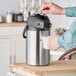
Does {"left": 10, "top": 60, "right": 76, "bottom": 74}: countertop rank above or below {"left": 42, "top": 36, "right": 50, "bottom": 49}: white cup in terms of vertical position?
below

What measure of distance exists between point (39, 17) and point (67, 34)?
7.9 inches

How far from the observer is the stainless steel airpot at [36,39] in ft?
5.97

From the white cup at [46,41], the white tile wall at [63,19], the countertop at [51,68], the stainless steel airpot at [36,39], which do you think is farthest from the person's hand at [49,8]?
the white tile wall at [63,19]

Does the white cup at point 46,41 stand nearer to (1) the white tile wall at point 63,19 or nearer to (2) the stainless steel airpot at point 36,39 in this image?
(2) the stainless steel airpot at point 36,39

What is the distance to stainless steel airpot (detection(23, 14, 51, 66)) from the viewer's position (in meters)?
1.82

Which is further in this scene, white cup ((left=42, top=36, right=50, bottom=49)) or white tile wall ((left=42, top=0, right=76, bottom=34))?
white tile wall ((left=42, top=0, right=76, bottom=34))

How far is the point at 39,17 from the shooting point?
1.84 meters

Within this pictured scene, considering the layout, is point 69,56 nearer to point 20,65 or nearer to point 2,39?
point 20,65

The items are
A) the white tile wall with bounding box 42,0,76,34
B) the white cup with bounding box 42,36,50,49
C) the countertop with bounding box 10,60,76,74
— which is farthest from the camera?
the white tile wall with bounding box 42,0,76,34

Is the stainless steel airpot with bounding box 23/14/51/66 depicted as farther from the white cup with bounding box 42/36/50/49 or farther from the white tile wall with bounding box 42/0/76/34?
the white tile wall with bounding box 42/0/76/34

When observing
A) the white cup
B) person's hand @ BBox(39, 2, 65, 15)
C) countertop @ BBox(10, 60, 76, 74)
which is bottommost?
countertop @ BBox(10, 60, 76, 74)

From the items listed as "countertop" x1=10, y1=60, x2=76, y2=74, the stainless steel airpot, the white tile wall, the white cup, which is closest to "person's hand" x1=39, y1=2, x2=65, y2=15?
the stainless steel airpot

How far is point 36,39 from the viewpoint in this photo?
6.03 feet

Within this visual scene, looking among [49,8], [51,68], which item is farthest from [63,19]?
[51,68]
